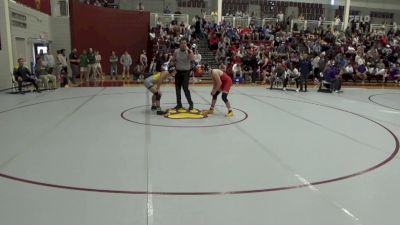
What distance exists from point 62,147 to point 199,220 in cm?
308

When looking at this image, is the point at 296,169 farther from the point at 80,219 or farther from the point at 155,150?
the point at 80,219

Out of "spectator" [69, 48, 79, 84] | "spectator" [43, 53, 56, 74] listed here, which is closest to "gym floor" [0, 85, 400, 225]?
"spectator" [43, 53, 56, 74]

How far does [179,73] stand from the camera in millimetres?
Answer: 8555

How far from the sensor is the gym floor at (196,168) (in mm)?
3506

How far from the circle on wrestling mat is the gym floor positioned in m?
0.04

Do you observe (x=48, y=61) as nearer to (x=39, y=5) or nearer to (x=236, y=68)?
(x=39, y=5)

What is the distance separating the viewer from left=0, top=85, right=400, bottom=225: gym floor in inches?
138

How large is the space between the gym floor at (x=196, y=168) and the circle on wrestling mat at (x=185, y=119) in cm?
4

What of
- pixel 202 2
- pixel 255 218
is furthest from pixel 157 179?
pixel 202 2

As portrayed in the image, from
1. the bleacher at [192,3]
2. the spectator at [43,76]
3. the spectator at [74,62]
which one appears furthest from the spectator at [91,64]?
the bleacher at [192,3]

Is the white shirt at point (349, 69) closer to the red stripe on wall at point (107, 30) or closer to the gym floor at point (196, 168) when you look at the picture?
the gym floor at point (196, 168)

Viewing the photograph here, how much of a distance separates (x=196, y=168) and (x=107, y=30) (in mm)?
17696

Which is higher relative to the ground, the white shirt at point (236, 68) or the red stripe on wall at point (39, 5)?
the red stripe on wall at point (39, 5)

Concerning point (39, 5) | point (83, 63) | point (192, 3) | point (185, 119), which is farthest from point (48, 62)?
point (192, 3)
